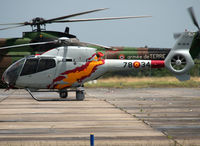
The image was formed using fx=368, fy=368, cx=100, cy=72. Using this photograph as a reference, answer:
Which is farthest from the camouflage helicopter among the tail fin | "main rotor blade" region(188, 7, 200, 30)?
"main rotor blade" region(188, 7, 200, 30)

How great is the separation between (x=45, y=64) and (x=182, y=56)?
7932 millimetres

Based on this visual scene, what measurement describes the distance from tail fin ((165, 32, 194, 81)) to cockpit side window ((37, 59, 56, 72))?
21.6ft

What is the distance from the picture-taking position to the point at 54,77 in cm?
2038

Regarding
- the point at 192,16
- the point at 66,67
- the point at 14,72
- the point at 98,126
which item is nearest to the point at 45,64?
the point at 66,67

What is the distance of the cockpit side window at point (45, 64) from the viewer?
20.2 metres

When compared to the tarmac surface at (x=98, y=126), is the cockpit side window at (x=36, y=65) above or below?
above

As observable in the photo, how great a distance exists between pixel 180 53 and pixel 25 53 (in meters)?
9.66

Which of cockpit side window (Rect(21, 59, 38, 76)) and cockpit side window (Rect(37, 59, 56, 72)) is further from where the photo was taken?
cockpit side window (Rect(37, 59, 56, 72))

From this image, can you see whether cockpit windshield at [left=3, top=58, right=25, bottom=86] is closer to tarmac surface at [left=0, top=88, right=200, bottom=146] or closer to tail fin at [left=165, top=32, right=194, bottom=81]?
tarmac surface at [left=0, top=88, right=200, bottom=146]

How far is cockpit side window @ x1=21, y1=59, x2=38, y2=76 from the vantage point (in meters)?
20.0

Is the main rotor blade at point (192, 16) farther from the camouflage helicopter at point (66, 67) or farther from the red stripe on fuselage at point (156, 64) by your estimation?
the red stripe on fuselage at point (156, 64)

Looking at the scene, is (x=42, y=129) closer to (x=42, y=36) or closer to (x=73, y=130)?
(x=73, y=130)

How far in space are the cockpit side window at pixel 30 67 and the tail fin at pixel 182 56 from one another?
752 centimetres

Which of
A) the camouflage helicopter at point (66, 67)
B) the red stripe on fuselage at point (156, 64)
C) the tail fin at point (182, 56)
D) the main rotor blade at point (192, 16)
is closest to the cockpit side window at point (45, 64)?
the camouflage helicopter at point (66, 67)
